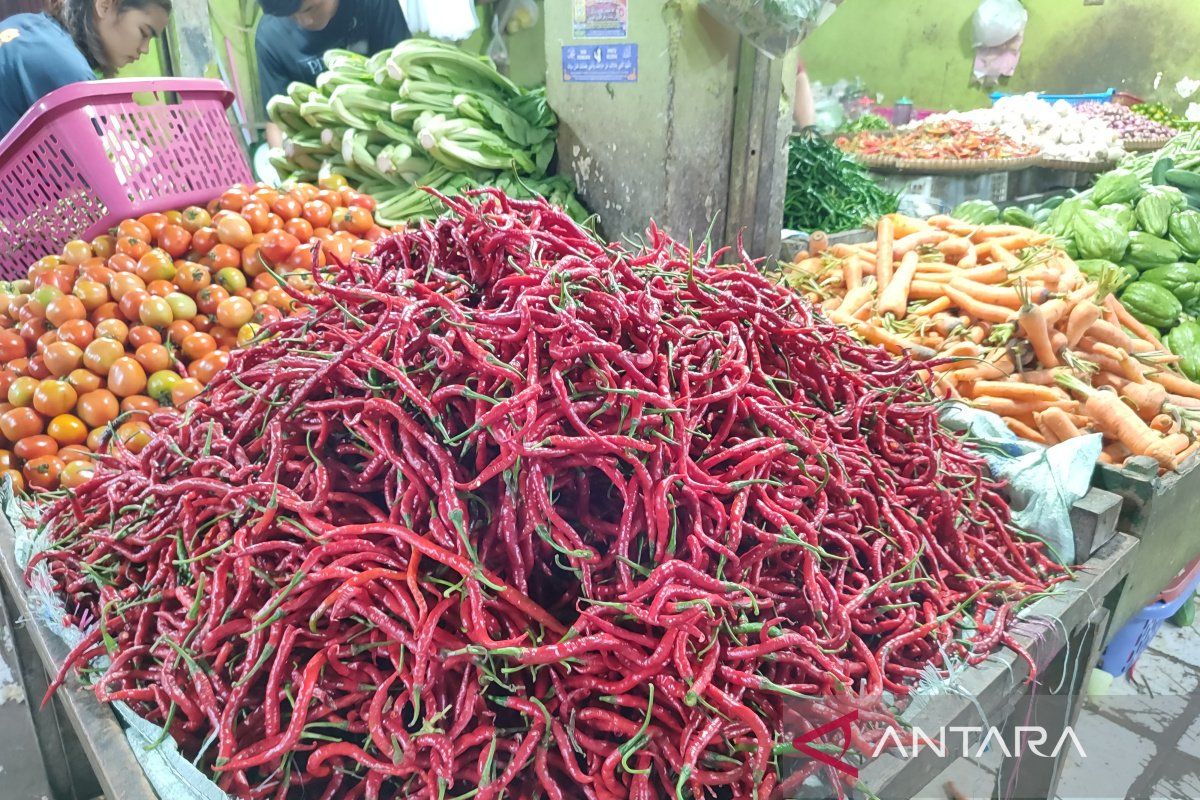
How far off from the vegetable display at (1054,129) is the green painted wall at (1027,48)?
6.29 ft

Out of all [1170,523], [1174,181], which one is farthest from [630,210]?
[1174,181]

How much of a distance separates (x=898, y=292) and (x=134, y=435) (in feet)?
10.3

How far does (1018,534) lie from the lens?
2.09 m

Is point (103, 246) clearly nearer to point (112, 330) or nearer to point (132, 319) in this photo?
point (132, 319)

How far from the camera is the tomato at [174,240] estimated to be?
3025 millimetres

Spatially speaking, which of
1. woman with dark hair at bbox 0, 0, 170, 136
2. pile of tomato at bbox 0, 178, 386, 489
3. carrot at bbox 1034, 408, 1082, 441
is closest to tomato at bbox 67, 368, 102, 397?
pile of tomato at bbox 0, 178, 386, 489

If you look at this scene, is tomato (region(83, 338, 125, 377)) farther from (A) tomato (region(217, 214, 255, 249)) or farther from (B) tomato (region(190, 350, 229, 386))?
(A) tomato (region(217, 214, 255, 249))

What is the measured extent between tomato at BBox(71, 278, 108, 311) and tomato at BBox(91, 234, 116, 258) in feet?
0.90

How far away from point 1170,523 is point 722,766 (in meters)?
2.27

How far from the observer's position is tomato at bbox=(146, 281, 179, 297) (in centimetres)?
280

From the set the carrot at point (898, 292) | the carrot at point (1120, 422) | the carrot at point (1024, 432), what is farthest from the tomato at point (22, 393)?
the carrot at point (1120, 422)

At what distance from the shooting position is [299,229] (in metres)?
3.21

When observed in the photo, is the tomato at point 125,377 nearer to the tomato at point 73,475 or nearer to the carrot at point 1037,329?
the tomato at point 73,475

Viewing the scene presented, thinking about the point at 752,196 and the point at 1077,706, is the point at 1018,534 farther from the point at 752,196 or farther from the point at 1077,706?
the point at 752,196
